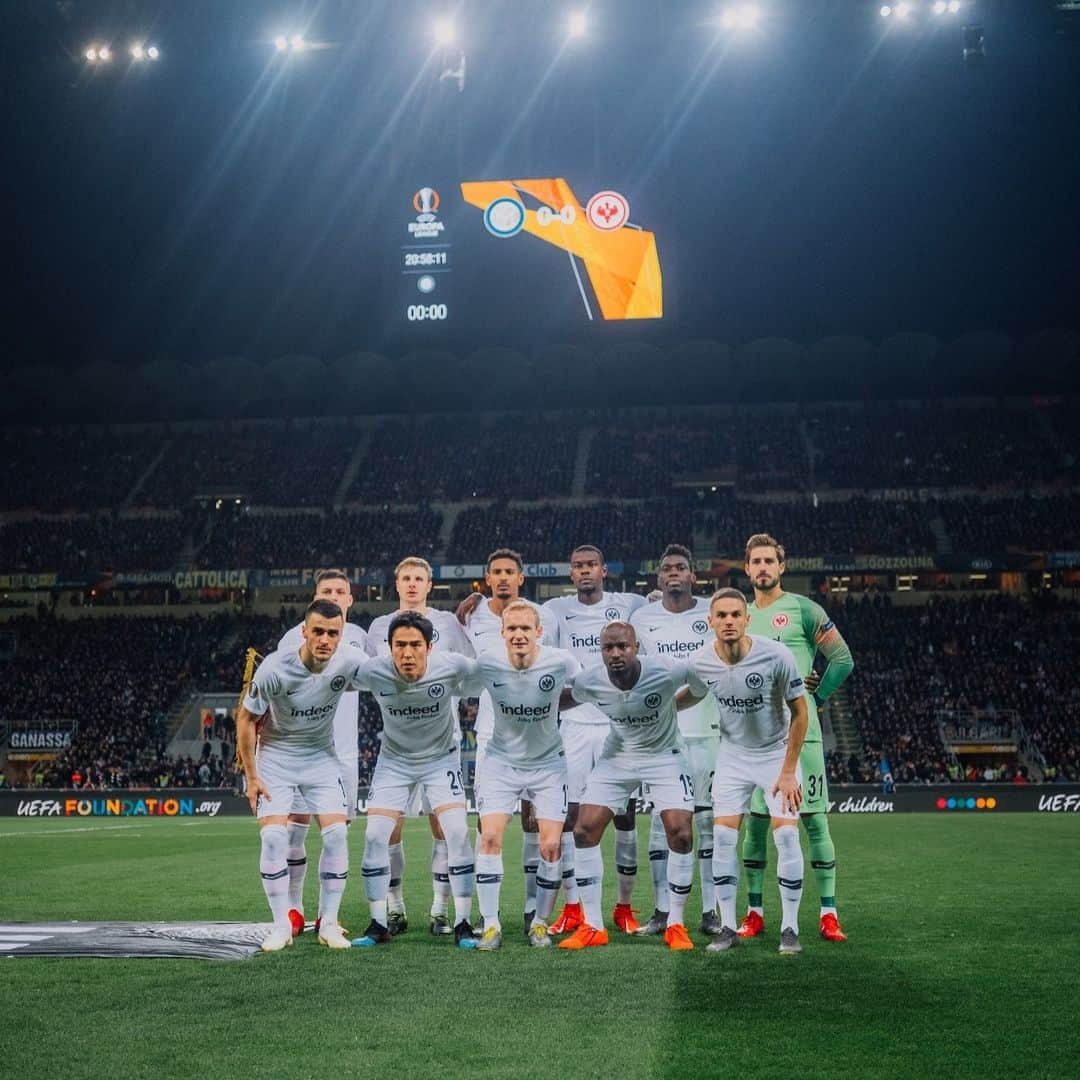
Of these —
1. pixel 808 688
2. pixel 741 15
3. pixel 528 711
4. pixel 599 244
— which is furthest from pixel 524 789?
pixel 599 244

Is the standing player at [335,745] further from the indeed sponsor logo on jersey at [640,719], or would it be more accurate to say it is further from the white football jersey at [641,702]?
the indeed sponsor logo on jersey at [640,719]

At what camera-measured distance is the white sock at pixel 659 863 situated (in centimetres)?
936

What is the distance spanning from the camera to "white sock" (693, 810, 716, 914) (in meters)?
9.27

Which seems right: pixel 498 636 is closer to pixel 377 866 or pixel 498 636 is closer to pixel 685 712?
pixel 685 712

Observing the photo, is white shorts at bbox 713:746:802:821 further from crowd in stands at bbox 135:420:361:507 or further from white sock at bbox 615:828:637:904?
crowd in stands at bbox 135:420:361:507

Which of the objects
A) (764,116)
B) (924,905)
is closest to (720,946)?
(924,905)

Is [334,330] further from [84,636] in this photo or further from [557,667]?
[557,667]

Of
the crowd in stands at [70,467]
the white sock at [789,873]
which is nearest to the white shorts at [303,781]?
the white sock at [789,873]

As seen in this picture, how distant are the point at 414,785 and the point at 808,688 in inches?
119

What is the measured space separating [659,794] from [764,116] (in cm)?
3488

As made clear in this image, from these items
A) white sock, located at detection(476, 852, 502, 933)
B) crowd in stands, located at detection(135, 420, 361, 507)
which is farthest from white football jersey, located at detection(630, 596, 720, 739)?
crowd in stands, located at detection(135, 420, 361, 507)

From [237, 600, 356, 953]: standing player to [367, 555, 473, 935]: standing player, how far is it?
514 mm

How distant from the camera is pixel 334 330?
150ft

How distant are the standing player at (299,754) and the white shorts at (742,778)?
2.69 meters
